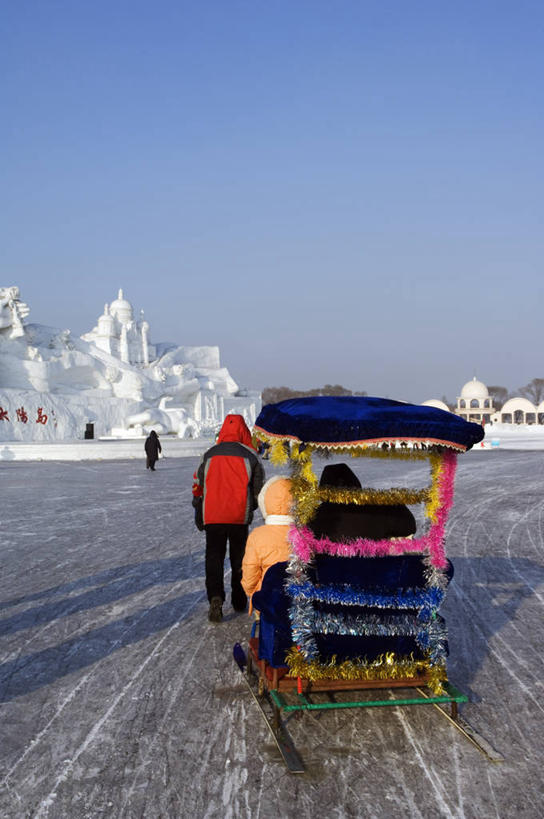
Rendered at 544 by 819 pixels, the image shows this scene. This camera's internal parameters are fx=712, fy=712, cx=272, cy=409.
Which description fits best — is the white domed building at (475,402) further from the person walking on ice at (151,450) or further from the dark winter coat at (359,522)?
the dark winter coat at (359,522)

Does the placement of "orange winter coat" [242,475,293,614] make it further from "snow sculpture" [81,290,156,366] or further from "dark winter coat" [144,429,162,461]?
"snow sculpture" [81,290,156,366]

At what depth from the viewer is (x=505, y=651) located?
15.8 ft

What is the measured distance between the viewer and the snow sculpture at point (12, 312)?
3853cm

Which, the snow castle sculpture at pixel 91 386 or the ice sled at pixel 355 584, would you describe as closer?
the ice sled at pixel 355 584

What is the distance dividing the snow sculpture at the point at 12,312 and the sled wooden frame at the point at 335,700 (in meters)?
38.2

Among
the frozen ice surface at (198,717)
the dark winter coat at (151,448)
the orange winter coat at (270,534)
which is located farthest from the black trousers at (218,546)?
the dark winter coat at (151,448)

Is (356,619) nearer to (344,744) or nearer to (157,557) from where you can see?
(344,744)

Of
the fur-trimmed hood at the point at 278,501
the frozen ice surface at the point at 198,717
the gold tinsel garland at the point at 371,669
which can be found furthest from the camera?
the fur-trimmed hood at the point at 278,501

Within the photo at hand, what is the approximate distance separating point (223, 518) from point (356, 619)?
77.5 inches

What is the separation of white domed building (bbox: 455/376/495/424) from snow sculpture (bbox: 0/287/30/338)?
175ft

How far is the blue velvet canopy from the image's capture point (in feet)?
11.3

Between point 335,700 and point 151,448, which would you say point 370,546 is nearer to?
point 335,700

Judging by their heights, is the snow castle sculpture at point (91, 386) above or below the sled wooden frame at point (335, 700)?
above

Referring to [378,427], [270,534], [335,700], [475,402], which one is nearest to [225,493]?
[270,534]
